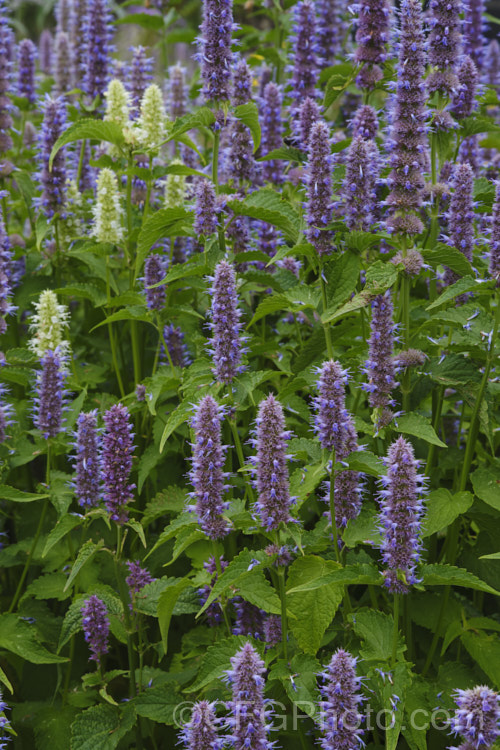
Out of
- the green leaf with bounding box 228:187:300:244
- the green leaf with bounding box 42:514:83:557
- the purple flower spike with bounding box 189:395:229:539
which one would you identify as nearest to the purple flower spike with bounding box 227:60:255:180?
the green leaf with bounding box 228:187:300:244

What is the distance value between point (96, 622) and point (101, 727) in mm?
431

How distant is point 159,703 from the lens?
10.6ft

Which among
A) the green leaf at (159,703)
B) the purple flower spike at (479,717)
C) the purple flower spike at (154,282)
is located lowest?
the green leaf at (159,703)

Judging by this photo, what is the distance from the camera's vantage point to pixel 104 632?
340 centimetres

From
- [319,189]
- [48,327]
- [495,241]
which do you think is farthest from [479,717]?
[48,327]

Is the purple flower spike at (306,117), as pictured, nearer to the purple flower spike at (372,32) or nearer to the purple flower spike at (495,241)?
the purple flower spike at (372,32)

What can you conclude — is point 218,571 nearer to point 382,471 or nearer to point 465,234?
point 382,471

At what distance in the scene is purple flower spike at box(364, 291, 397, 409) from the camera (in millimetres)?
3174

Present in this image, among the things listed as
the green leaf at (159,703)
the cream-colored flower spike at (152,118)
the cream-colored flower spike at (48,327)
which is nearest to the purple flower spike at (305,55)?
the cream-colored flower spike at (152,118)

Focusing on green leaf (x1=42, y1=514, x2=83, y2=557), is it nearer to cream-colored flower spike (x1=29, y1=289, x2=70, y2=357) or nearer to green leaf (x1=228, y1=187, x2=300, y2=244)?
cream-colored flower spike (x1=29, y1=289, x2=70, y2=357)

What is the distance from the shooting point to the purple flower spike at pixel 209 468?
2.76 m

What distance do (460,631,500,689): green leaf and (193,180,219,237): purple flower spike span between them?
221 cm

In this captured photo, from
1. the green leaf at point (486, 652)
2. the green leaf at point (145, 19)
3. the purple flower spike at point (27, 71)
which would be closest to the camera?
the green leaf at point (486, 652)

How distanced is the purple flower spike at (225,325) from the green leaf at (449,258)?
0.89 metres
